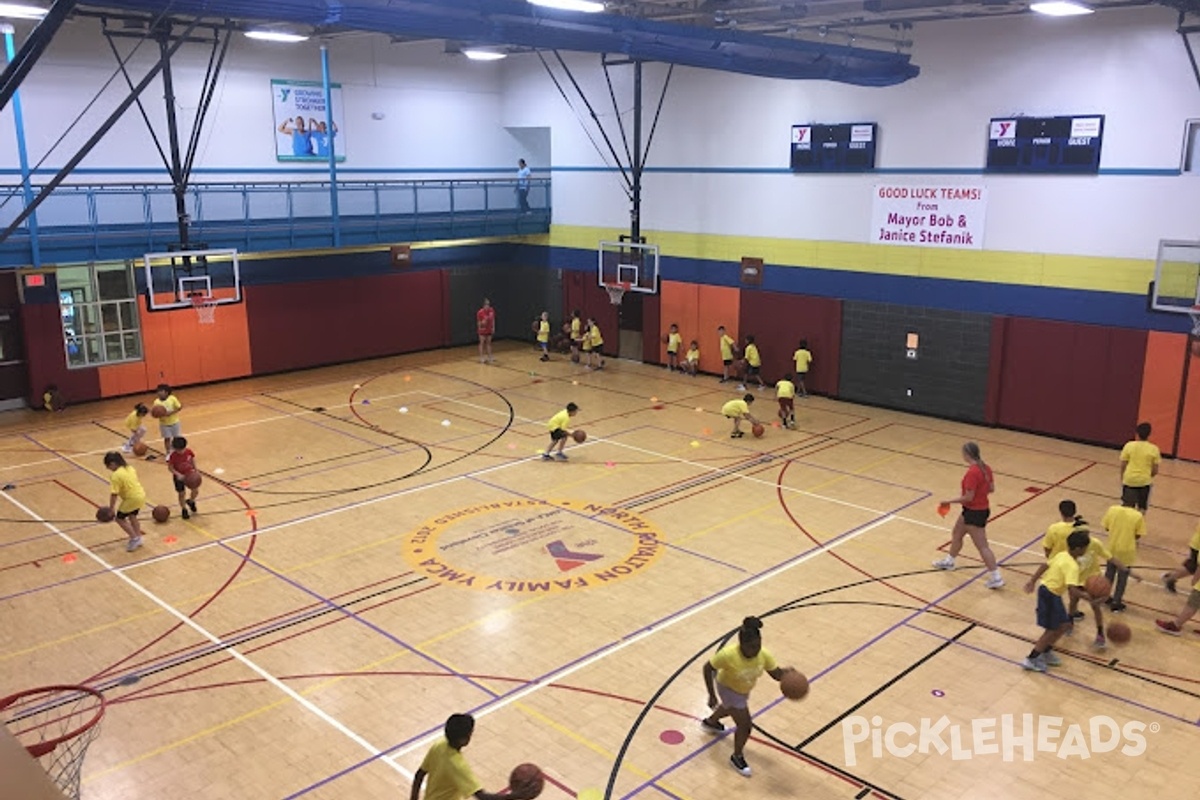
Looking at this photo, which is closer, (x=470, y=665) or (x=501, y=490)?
(x=470, y=665)

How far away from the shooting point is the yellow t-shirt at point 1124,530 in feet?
36.8

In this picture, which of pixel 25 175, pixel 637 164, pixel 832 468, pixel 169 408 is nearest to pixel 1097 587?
pixel 832 468

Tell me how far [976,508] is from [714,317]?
14215 millimetres

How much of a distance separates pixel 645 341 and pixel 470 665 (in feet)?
59.5

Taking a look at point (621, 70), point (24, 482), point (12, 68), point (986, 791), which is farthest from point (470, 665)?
point (621, 70)

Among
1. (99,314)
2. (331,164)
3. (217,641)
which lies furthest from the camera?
(331,164)

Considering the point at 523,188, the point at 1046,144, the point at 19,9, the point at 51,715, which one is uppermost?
the point at 19,9

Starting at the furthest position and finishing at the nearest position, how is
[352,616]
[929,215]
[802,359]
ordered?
[802,359] < [929,215] < [352,616]

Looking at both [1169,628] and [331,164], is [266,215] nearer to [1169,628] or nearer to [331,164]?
[331,164]

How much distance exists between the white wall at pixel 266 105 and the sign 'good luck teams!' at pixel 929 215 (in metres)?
14.0

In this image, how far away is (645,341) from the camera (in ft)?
91.8

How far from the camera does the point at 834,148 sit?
2277 cm

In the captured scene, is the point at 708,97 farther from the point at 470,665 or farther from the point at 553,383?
the point at 470,665

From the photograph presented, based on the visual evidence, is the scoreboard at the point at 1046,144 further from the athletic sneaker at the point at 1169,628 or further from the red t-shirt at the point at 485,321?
the red t-shirt at the point at 485,321
